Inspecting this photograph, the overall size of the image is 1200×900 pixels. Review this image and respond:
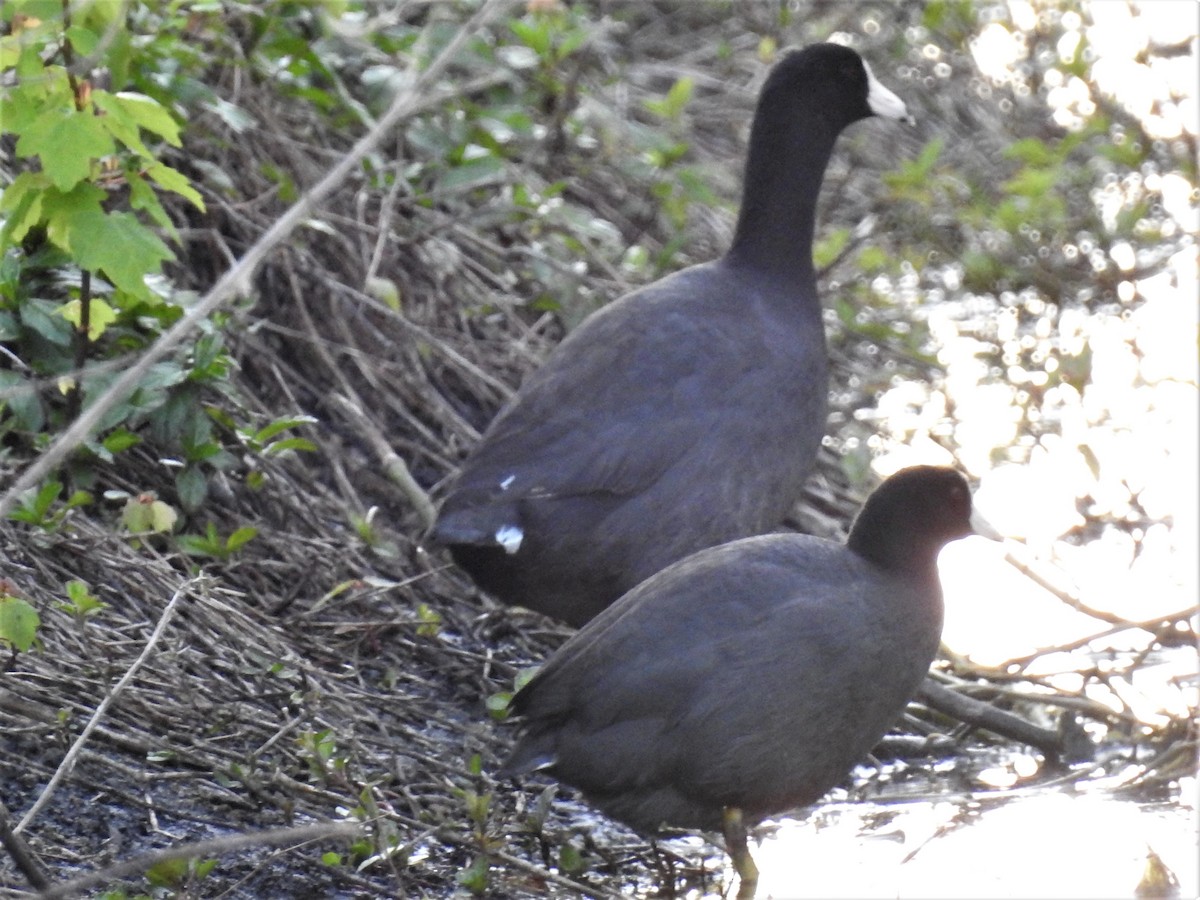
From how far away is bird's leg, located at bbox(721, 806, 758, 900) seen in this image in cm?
→ 294

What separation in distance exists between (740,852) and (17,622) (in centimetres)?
126

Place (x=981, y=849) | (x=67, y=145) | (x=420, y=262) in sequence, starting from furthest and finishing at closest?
(x=420, y=262)
(x=981, y=849)
(x=67, y=145)

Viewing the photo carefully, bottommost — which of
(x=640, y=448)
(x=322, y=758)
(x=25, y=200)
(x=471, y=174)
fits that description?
(x=322, y=758)

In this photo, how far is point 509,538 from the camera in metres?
3.64

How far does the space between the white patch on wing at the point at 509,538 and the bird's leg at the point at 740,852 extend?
879mm

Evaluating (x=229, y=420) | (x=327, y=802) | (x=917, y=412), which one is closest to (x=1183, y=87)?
(x=917, y=412)

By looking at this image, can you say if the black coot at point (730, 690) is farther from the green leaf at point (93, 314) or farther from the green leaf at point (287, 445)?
the green leaf at point (93, 314)

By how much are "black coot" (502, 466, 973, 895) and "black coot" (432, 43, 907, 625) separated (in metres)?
0.59

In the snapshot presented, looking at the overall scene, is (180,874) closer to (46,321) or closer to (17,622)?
(17,622)

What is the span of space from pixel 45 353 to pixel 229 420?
16.9 inches

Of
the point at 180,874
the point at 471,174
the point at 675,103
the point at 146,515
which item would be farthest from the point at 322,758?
the point at 675,103

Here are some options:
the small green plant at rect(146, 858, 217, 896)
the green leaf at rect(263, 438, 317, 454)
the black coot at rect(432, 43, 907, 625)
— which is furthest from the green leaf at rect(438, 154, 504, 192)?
the small green plant at rect(146, 858, 217, 896)

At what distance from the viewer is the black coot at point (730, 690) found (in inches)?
115

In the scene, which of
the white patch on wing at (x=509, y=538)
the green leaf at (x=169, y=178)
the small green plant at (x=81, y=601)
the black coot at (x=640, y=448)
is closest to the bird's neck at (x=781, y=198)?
the black coot at (x=640, y=448)
